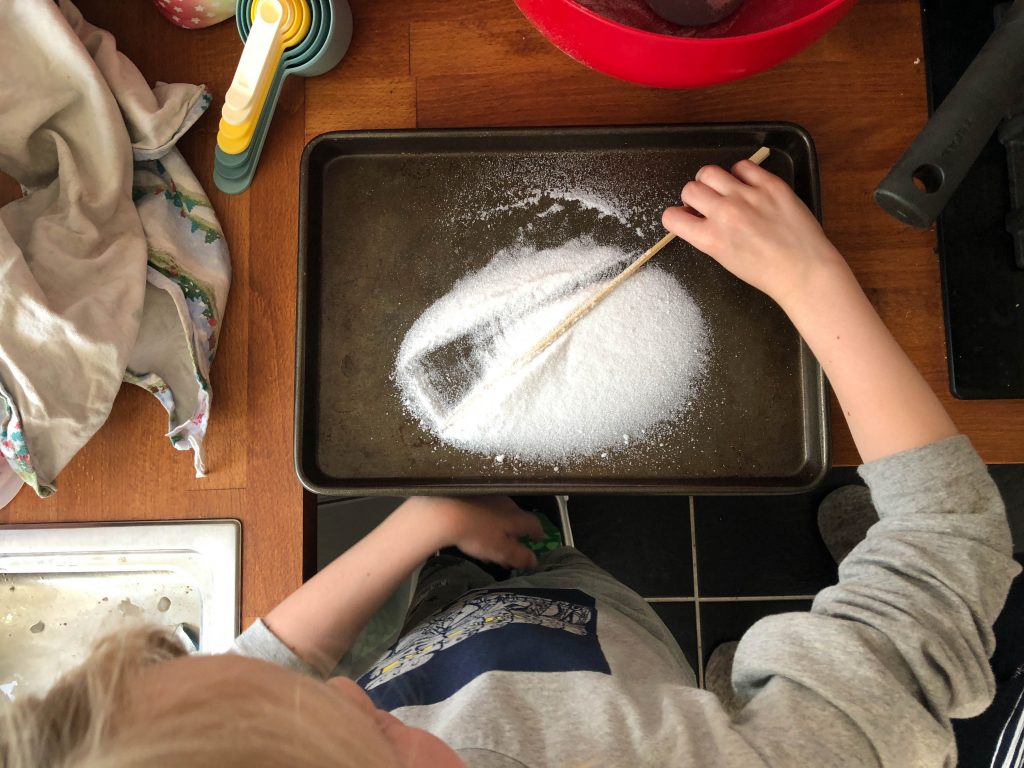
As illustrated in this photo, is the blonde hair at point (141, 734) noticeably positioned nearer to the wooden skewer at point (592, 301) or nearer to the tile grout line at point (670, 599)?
the wooden skewer at point (592, 301)

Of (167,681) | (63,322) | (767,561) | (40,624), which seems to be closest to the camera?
(167,681)

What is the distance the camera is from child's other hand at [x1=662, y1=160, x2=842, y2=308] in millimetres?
541

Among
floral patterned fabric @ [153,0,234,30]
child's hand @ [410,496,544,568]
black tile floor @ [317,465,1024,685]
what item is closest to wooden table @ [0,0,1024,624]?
floral patterned fabric @ [153,0,234,30]

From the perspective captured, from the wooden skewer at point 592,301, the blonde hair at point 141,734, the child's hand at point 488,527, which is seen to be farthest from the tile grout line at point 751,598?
the blonde hair at point 141,734

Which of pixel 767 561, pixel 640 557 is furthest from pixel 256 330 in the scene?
pixel 767 561

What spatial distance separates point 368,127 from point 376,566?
0.36 metres

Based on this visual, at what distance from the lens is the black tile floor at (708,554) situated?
964 mm

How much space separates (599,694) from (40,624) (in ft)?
1.67

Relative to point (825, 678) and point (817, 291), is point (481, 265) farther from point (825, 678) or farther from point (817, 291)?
point (825, 678)

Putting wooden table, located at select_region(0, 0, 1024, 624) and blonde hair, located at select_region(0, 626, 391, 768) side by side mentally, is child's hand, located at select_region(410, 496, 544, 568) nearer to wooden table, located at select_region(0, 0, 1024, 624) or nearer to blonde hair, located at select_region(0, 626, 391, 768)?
wooden table, located at select_region(0, 0, 1024, 624)

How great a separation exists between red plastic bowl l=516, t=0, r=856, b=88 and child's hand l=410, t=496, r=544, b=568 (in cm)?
37

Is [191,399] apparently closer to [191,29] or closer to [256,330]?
[256,330]

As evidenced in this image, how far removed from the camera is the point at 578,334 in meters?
0.58

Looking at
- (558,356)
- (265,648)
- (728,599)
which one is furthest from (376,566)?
(728,599)
